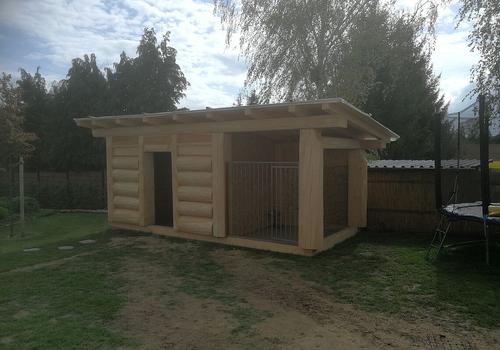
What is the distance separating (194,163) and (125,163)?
98.6 inches

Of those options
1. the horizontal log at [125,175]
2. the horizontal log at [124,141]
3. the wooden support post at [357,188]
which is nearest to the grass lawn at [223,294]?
the wooden support post at [357,188]

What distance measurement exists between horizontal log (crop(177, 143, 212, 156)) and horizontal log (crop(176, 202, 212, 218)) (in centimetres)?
113

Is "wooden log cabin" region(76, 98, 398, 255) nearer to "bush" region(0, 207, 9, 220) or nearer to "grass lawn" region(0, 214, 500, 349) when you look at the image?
"grass lawn" region(0, 214, 500, 349)

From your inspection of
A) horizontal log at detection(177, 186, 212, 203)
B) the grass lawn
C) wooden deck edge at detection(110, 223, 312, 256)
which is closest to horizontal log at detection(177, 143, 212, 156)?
horizontal log at detection(177, 186, 212, 203)

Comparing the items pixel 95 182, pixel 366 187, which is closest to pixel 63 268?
pixel 366 187

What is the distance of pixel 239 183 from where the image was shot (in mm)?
8930

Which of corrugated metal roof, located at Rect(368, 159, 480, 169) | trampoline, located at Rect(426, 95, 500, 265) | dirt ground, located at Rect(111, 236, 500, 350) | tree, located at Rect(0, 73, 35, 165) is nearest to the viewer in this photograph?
dirt ground, located at Rect(111, 236, 500, 350)

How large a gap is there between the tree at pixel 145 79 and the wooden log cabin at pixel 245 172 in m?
7.53

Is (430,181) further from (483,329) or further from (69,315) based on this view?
(69,315)

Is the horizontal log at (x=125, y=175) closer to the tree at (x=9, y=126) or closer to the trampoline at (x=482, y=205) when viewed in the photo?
the tree at (x=9, y=126)

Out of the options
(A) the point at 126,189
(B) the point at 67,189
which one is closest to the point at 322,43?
(A) the point at 126,189

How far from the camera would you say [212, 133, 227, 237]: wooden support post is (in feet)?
28.4

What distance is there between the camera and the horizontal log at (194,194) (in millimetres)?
8930

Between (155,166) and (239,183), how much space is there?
3.26 meters
